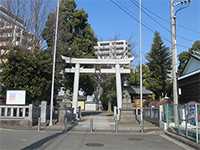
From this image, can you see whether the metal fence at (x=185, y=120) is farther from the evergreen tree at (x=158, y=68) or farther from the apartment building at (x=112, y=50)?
the evergreen tree at (x=158, y=68)

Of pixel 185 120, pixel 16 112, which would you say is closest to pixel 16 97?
pixel 16 112

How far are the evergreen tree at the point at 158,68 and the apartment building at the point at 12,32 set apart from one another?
98.0 ft

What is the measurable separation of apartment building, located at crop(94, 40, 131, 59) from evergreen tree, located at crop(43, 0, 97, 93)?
39.7ft

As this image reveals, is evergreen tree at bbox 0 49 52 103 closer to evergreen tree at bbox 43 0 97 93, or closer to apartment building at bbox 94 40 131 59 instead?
evergreen tree at bbox 43 0 97 93

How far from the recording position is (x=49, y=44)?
42.1m

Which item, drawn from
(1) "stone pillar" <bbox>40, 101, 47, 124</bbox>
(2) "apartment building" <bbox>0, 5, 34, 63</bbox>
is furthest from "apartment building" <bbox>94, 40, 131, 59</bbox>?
(1) "stone pillar" <bbox>40, 101, 47, 124</bbox>

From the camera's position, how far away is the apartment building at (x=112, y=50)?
6287 centimetres

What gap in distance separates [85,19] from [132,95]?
49.9 feet

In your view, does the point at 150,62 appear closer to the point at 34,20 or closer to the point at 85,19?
the point at 85,19

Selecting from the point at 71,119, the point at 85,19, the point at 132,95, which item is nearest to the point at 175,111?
the point at 71,119

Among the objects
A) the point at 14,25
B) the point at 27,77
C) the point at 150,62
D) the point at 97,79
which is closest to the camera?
the point at 27,77

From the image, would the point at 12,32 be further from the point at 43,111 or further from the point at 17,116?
the point at 17,116

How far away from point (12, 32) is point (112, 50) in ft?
89.5

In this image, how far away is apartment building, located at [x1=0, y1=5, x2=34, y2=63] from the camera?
3838 cm
